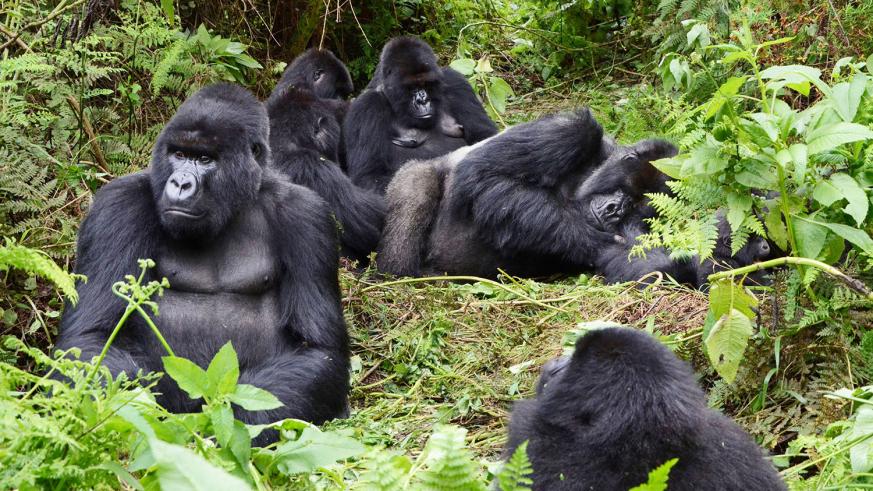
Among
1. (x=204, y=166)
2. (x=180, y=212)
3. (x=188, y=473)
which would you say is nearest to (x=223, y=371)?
Answer: (x=188, y=473)

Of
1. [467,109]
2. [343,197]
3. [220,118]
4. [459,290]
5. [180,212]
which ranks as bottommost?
[459,290]

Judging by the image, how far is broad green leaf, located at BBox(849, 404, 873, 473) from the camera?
2.67 metres

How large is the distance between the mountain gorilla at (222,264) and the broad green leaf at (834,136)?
1.77m

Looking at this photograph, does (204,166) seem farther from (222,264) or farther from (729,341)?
(729,341)

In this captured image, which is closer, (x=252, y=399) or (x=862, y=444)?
(x=252, y=399)

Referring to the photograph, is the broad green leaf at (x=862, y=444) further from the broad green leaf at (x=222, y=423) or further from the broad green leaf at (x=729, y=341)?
the broad green leaf at (x=222, y=423)

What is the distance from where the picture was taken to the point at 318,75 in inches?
281

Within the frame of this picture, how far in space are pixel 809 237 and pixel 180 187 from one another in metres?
2.07

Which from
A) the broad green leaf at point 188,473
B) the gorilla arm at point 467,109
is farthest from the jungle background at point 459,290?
the gorilla arm at point 467,109

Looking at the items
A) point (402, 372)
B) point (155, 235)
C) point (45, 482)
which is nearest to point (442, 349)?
point (402, 372)

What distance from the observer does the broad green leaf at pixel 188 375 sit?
2270 mm

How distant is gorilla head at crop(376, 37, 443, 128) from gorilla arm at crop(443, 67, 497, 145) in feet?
0.47

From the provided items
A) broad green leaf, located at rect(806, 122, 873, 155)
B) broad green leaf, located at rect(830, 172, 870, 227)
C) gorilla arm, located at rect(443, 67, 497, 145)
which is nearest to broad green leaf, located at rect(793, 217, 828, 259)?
broad green leaf, located at rect(830, 172, 870, 227)

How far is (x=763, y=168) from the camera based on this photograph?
3.29 metres
